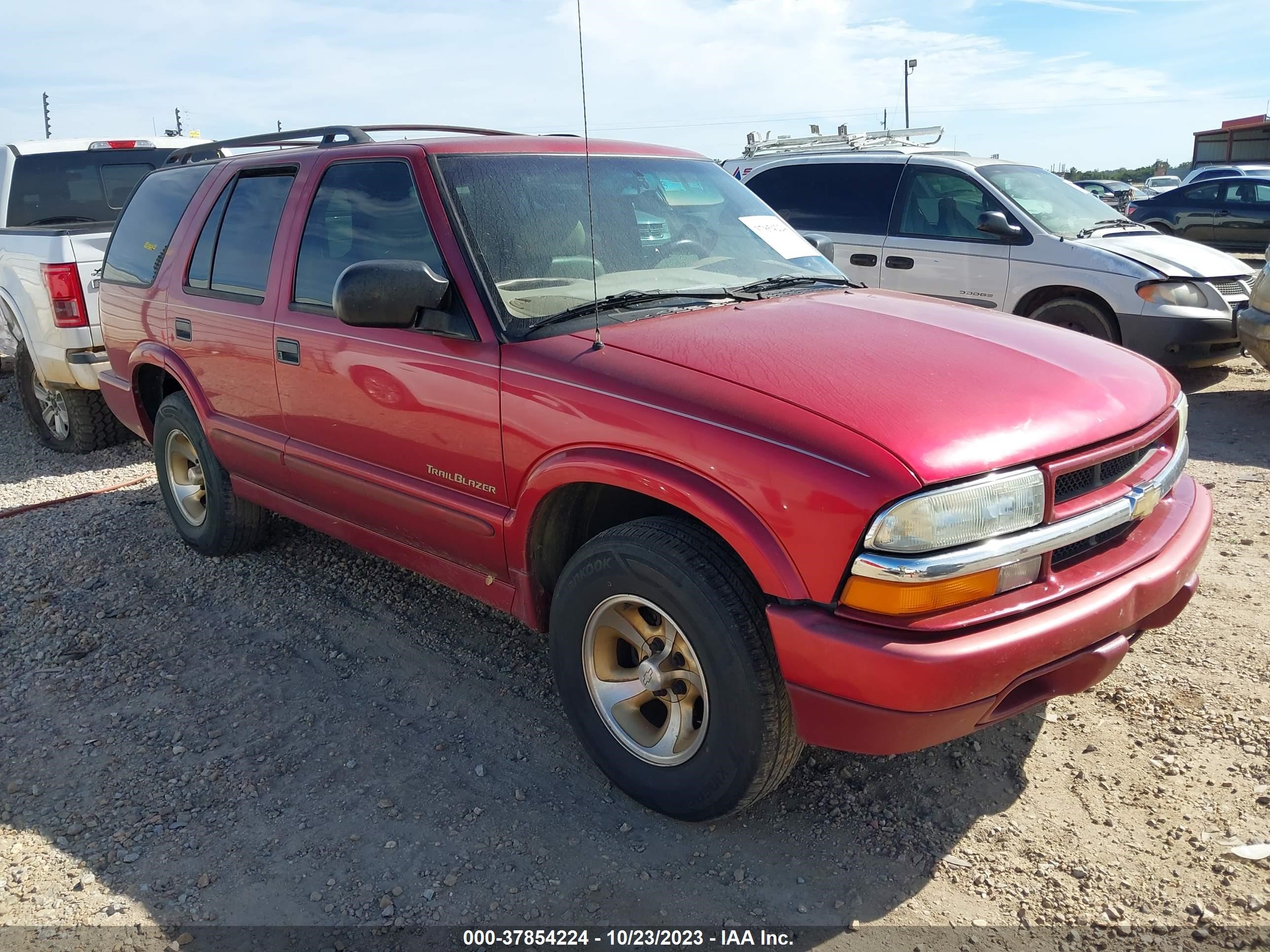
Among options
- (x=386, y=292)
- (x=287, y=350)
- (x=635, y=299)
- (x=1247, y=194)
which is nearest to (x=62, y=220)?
(x=287, y=350)

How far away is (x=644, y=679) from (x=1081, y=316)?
5.85 metres

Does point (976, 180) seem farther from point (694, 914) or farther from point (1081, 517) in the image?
point (694, 914)

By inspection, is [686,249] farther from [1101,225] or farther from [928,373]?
[1101,225]

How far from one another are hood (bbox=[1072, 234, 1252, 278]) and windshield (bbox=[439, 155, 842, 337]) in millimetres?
4333

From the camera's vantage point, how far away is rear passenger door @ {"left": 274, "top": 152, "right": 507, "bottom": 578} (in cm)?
307

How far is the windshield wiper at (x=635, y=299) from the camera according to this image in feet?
10.00

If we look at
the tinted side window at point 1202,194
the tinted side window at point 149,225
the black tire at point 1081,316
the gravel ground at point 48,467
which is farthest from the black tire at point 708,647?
the tinted side window at point 1202,194

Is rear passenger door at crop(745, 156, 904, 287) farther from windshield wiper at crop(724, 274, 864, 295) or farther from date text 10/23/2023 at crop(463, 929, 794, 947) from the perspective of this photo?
date text 10/23/2023 at crop(463, 929, 794, 947)

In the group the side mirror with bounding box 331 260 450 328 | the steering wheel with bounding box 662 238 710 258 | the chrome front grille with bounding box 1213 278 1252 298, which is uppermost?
the steering wheel with bounding box 662 238 710 258

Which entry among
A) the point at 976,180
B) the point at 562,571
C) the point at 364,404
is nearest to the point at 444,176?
the point at 364,404

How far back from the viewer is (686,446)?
2479mm

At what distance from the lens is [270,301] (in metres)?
3.88

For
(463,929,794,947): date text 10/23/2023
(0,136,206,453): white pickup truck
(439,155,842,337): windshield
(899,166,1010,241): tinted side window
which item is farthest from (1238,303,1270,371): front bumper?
(0,136,206,453): white pickup truck

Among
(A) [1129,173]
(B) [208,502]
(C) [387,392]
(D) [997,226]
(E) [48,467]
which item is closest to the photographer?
(C) [387,392]
